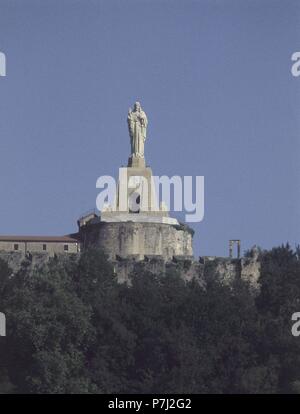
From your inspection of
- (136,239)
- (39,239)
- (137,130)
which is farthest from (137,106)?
(39,239)

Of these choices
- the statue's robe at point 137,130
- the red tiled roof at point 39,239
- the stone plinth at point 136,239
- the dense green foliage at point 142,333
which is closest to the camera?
the dense green foliage at point 142,333

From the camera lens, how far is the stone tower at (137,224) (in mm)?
121375

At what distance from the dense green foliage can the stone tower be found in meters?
4.44

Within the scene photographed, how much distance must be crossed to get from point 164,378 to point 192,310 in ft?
24.1

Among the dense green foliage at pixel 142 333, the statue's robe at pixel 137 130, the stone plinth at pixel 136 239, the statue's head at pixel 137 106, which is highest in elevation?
the statue's head at pixel 137 106

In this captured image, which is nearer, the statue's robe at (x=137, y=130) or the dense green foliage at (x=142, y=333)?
the dense green foliage at (x=142, y=333)

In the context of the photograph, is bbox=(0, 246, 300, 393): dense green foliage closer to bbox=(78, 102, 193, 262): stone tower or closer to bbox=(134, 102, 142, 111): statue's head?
bbox=(78, 102, 193, 262): stone tower

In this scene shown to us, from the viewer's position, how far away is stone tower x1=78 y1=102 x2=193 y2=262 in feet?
398

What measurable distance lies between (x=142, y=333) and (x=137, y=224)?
37.6 feet

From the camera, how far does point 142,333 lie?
111 m

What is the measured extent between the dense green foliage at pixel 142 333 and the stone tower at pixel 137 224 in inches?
175

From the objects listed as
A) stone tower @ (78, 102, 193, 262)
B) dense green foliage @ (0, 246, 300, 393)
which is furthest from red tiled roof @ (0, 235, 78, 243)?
dense green foliage @ (0, 246, 300, 393)

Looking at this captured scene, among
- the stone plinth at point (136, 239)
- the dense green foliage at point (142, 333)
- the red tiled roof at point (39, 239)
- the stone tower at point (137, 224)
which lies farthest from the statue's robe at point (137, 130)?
the dense green foliage at point (142, 333)

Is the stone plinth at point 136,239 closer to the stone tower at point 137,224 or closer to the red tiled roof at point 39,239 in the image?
the stone tower at point 137,224
